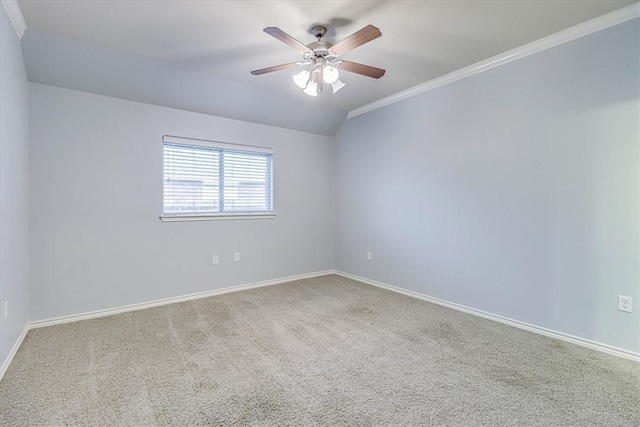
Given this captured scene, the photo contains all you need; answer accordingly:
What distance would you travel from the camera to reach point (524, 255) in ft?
9.13

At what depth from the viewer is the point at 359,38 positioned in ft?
6.43

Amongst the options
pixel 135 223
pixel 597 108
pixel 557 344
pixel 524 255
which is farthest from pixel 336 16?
pixel 557 344

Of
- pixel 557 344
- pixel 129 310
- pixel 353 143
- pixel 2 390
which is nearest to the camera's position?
pixel 2 390

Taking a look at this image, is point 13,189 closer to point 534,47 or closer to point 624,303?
point 534,47

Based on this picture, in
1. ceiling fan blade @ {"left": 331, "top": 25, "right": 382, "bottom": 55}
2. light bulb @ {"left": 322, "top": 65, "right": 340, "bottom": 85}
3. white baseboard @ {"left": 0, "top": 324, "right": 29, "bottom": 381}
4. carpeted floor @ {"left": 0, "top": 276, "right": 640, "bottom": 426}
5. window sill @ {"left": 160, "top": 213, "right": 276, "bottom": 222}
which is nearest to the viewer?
carpeted floor @ {"left": 0, "top": 276, "right": 640, "bottom": 426}

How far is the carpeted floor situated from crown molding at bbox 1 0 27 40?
97.2 inches

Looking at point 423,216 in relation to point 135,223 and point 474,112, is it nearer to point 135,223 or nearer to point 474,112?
point 474,112

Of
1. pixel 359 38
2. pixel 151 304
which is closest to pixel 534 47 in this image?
pixel 359 38

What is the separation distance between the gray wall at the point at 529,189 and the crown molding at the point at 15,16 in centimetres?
361

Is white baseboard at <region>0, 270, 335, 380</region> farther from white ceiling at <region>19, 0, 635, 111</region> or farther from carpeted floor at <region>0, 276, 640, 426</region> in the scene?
white ceiling at <region>19, 0, 635, 111</region>

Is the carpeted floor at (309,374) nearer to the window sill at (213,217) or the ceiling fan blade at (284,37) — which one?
the window sill at (213,217)

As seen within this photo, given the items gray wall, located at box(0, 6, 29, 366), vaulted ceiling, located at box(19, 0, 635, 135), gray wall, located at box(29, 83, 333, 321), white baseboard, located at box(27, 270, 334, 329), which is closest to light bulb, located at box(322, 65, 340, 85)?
vaulted ceiling, located at box(19, 0, 635, 135)

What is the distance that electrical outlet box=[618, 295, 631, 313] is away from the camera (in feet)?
7.39

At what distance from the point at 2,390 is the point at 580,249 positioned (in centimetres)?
420
